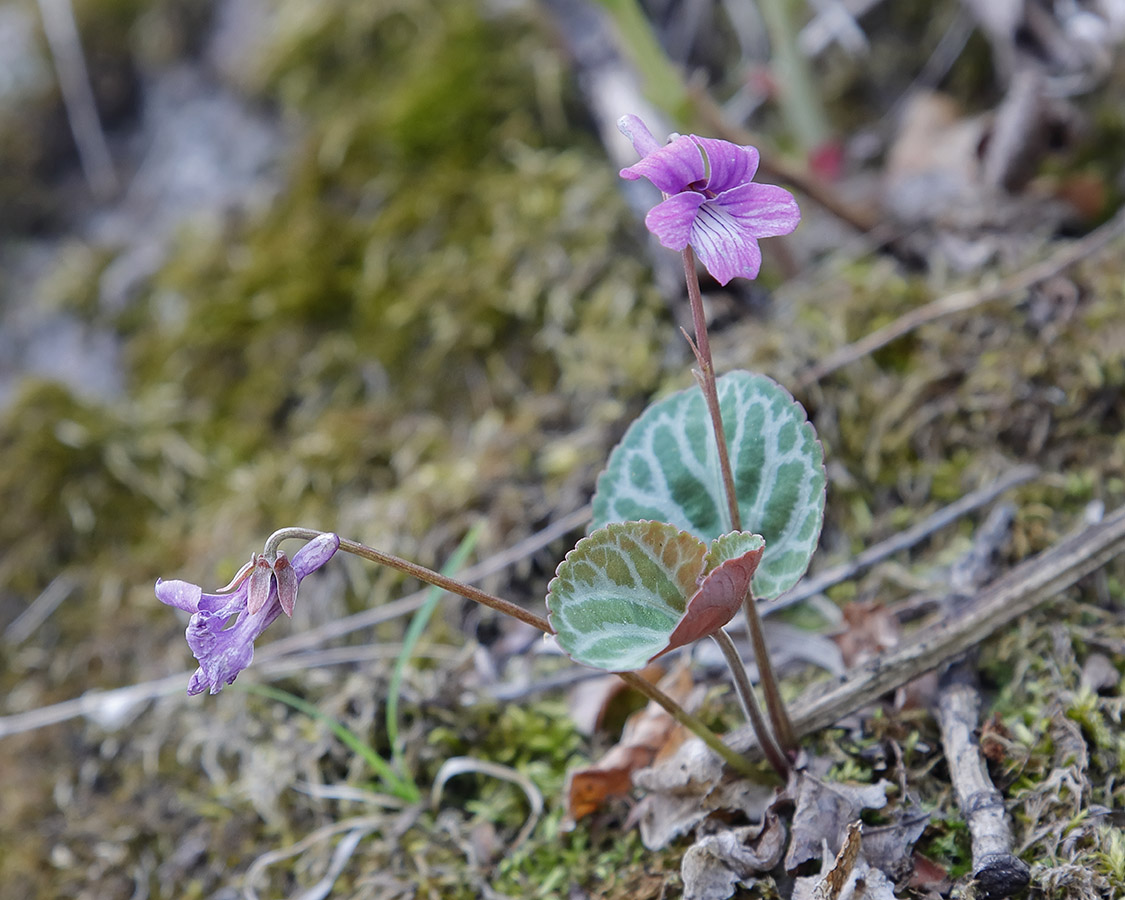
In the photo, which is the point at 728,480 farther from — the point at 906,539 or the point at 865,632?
the point at 906,539

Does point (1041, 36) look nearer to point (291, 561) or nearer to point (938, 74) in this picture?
point (938, 74)

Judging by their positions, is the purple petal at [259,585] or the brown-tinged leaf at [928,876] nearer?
the purple petal at [259,585]

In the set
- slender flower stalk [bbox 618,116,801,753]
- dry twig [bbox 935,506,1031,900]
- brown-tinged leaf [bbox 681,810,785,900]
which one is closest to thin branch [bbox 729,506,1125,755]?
dry twig [bbox 935,506,1031,900]

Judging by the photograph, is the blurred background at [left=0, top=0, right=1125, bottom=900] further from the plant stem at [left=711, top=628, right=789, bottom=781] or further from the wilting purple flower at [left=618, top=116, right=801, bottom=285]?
the wilting purple flower at [left=618, top=116, right=801, bottom=285]

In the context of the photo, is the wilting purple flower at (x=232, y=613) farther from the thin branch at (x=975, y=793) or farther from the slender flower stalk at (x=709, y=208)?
the thin branch at (x=975, y=793)

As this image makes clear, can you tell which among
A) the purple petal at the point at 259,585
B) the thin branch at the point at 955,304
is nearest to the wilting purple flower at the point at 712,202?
the purple petal at the point at 259,585

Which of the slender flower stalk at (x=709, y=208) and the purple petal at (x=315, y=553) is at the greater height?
the slender flower stalk at (x=709, y=208)
